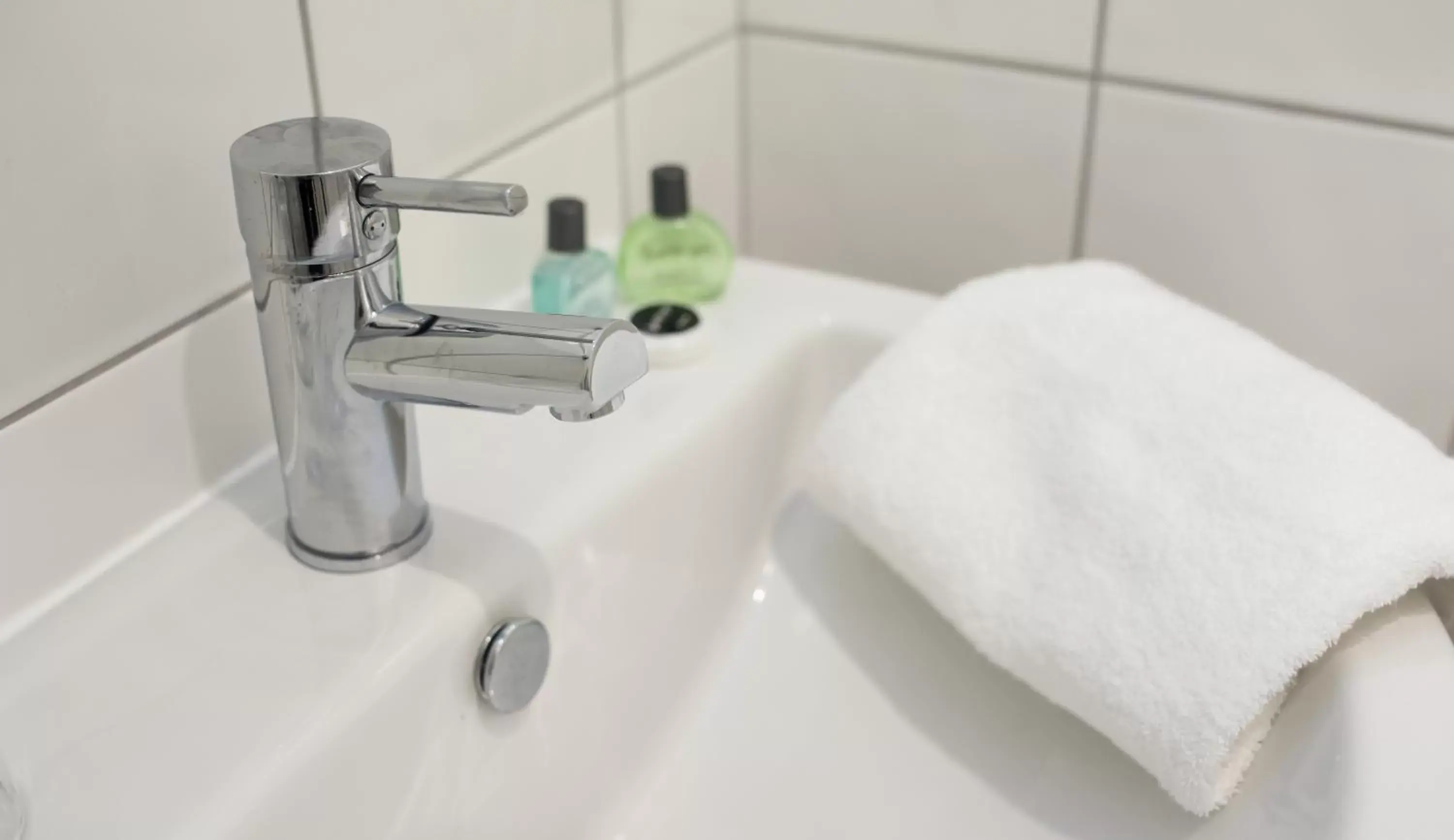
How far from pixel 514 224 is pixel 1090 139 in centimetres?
33

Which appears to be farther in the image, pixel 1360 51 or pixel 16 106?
pixel 1360 51

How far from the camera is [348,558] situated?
1.64 feet

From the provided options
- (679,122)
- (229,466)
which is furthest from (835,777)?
(679,122)

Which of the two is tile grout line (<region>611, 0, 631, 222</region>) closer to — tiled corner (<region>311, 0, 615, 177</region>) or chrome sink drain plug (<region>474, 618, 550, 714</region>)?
tiled corner (<region>311, 0, 615, 177</region>)

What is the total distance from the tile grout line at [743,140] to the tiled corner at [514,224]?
124mm

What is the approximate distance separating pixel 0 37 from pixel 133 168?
0.07 metres

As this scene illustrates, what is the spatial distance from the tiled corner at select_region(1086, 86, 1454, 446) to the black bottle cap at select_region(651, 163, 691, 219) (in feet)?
0.80

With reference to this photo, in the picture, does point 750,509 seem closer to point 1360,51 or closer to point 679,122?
point 679,122

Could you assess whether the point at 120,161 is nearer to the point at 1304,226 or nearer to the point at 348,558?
the point at 348,558

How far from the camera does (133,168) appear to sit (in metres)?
0.46

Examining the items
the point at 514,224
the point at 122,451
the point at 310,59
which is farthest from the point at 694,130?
the point at 122,451

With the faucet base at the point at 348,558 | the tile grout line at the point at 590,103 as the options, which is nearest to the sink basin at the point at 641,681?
the faucet base at the point at 348,558

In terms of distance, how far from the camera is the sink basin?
427mm

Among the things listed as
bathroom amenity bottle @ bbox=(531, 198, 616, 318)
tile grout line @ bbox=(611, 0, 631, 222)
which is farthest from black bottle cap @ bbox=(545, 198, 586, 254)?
tile grout line @ bbox=(611, 0, 631, 222)
